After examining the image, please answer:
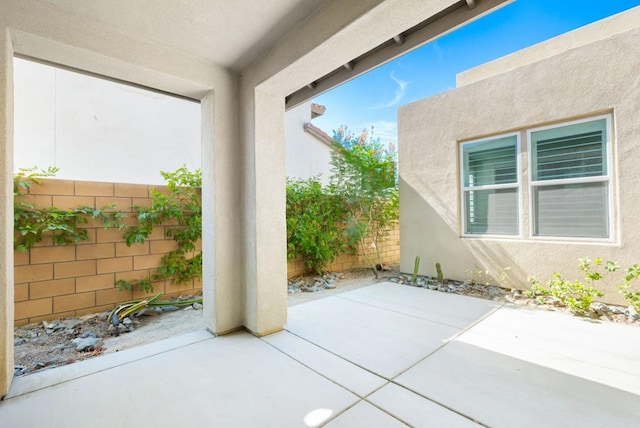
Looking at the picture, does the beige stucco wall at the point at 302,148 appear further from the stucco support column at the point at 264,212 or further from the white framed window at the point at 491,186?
the stucco support column at the point at 264,212

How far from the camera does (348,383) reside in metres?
1.98

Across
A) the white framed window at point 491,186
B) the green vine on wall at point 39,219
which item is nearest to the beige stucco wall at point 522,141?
the white framed window at point 491,186

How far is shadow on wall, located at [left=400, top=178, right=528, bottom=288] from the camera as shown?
15.1 ft

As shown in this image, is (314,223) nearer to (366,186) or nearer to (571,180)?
(366,186)

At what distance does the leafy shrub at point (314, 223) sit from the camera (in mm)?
5121

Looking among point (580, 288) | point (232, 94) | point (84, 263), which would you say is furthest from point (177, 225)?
point (580, 288)

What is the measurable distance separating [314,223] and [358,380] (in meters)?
3.47

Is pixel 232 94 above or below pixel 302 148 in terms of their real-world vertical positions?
below

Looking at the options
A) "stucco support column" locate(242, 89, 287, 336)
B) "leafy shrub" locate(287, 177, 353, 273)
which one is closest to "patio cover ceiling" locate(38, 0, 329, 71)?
"stucco support column" locate(242, 89, 287, 336)

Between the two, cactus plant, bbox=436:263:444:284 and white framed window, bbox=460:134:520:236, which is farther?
cactus plant, bbox=436:263:444:284

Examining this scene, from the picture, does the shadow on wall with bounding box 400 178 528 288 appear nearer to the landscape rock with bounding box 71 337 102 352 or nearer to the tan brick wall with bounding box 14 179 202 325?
the tan brick wall with bounding box 14 179 202 325

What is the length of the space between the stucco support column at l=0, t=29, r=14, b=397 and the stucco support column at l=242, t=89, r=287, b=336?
163cm

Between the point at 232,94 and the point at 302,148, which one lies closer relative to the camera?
the point at 232,94

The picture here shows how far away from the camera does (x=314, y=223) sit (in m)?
5.31
